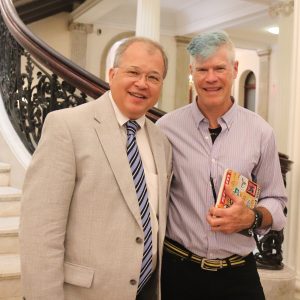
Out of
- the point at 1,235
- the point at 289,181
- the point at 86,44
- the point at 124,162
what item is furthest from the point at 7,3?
the point at 86,44

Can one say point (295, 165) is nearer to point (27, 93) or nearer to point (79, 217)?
point (79, 217)

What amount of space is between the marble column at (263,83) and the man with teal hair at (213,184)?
10854 mm

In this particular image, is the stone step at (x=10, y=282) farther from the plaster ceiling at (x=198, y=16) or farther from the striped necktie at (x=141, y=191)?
the plaster ceiling at (x=198, y=16)

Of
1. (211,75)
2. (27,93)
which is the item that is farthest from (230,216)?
(27,93)

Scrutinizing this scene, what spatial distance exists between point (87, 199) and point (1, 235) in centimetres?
196

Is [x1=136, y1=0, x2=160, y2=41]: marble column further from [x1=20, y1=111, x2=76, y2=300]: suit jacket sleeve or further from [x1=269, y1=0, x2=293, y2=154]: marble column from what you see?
[x1=20, y1=111, x2=76, y2=300]: suit jacket sleeve

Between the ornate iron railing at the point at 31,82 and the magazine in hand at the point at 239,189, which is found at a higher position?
the ornate iron railing at the point at 31,82

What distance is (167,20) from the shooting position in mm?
11898

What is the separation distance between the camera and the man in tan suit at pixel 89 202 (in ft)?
4.62

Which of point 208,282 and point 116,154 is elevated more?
point 116,154

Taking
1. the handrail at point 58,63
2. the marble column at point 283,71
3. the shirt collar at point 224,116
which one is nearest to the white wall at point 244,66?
the marble column at point 283,71

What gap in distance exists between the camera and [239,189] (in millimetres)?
1623

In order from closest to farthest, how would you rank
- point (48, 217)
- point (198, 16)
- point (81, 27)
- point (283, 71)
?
point (48, 217) < point (283, 71) < point (198, 16) < point (81, 27)

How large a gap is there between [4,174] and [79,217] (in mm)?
2906
